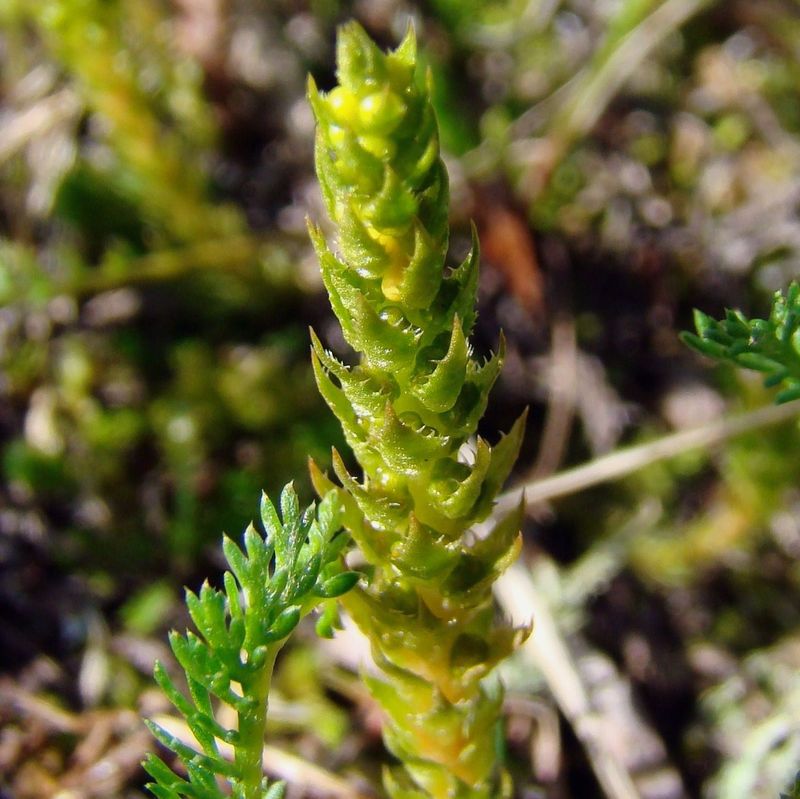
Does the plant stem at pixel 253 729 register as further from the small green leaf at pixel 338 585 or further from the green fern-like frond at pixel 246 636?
the small green leaf at pixel 338 585

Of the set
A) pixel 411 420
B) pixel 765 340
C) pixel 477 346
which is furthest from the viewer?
pixel 477 346

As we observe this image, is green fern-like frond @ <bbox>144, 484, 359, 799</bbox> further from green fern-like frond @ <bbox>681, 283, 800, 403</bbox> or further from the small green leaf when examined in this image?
green fern-like frond @ <bbox>681, 283, 800, 403</bbox>

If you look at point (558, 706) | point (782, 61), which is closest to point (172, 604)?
point (558, 706)

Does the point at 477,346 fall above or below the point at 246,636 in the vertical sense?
above

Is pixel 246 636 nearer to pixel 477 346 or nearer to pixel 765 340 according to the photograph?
pixel 765 340

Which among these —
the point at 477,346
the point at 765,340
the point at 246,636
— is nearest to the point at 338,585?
the point at 246,636

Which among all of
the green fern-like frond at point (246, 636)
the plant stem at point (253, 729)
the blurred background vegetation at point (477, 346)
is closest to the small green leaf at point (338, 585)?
the green fern-like frond at point (246, 636)
